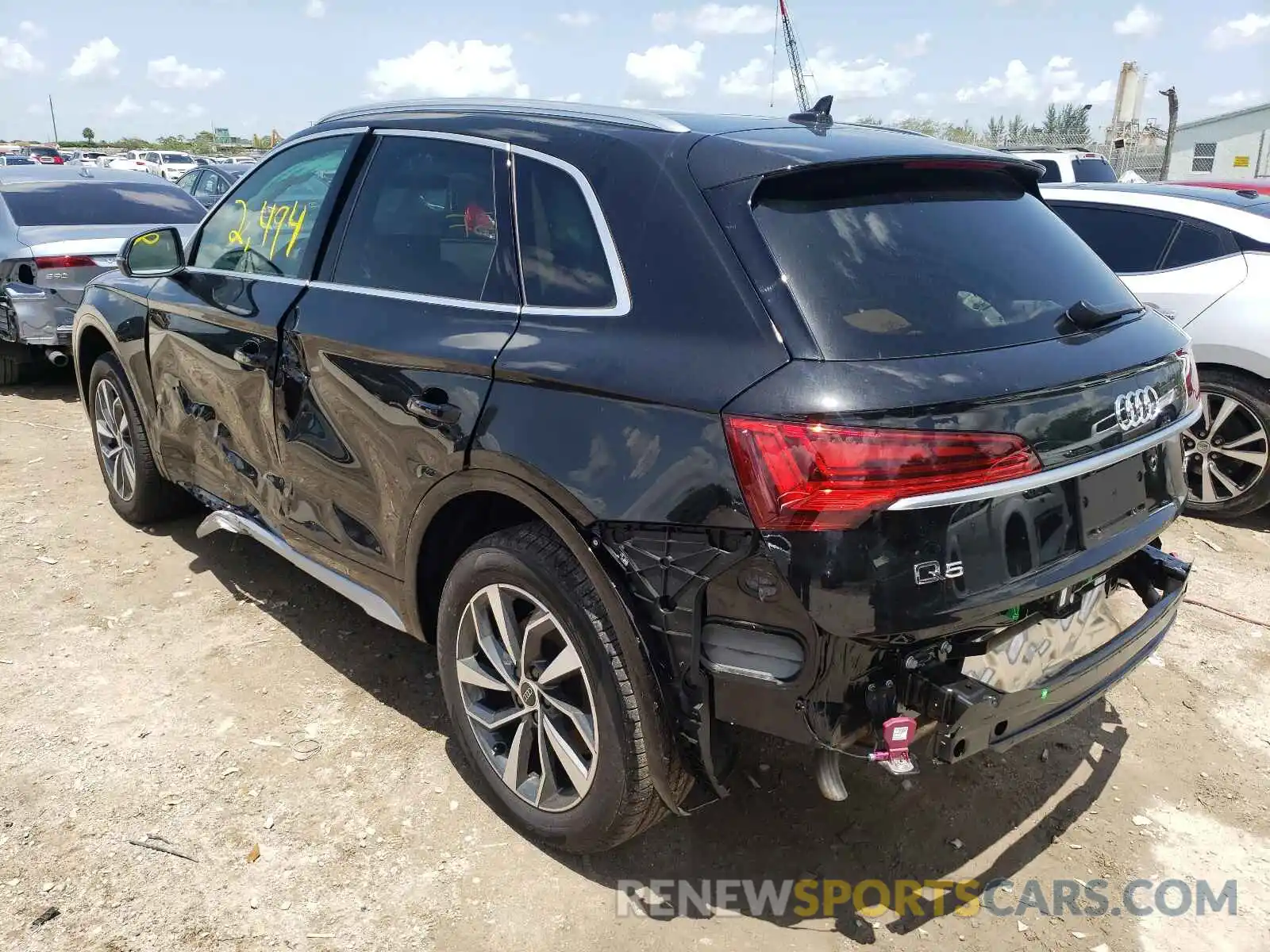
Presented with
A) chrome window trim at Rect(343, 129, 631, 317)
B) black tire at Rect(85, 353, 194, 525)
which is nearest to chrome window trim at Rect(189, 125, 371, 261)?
chrome window trim at Rect(343, 129, 631, 317)

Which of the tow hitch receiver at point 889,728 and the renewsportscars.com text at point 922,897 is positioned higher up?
the tow hitch receiver at point 889,728

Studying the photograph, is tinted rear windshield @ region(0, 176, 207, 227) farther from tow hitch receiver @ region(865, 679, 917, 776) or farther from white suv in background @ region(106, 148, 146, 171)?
white suv in background @ region(106, 148, 146, 171)

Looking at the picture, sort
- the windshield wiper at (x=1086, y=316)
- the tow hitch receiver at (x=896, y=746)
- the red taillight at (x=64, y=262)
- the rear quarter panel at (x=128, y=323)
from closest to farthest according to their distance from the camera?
the tow hitch receiver at (x=896, y=746), the windshield wiper at (x=1086, y=316), the rear quarter panel at (x=128, y=323), the red taillight at (x=64, y=262)

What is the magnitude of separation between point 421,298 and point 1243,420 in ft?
14.6

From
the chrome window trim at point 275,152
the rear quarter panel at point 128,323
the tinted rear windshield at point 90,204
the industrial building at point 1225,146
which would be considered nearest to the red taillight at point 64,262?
the tinted rear windshield at point 90,204

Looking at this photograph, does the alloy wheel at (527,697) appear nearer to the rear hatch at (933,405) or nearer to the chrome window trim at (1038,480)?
the rear hatch at (933,405)

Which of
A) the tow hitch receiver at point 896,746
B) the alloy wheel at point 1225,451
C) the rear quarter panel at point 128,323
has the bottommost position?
the alloy wheel at point 1225,451

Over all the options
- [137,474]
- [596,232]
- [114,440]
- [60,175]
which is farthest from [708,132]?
[60,175]

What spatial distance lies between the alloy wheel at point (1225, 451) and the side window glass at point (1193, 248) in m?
0.79

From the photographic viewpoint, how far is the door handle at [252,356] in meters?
3.40

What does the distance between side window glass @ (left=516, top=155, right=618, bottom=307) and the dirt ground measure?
1.45 meters

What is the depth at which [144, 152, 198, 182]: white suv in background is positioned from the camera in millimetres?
36281

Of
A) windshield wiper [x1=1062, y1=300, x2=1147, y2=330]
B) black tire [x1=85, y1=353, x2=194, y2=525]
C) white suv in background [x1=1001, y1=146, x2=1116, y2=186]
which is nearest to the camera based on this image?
windshield wiper [x1=1062, y1=300, x2=1147, y2=330]

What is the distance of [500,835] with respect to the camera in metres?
2.82
